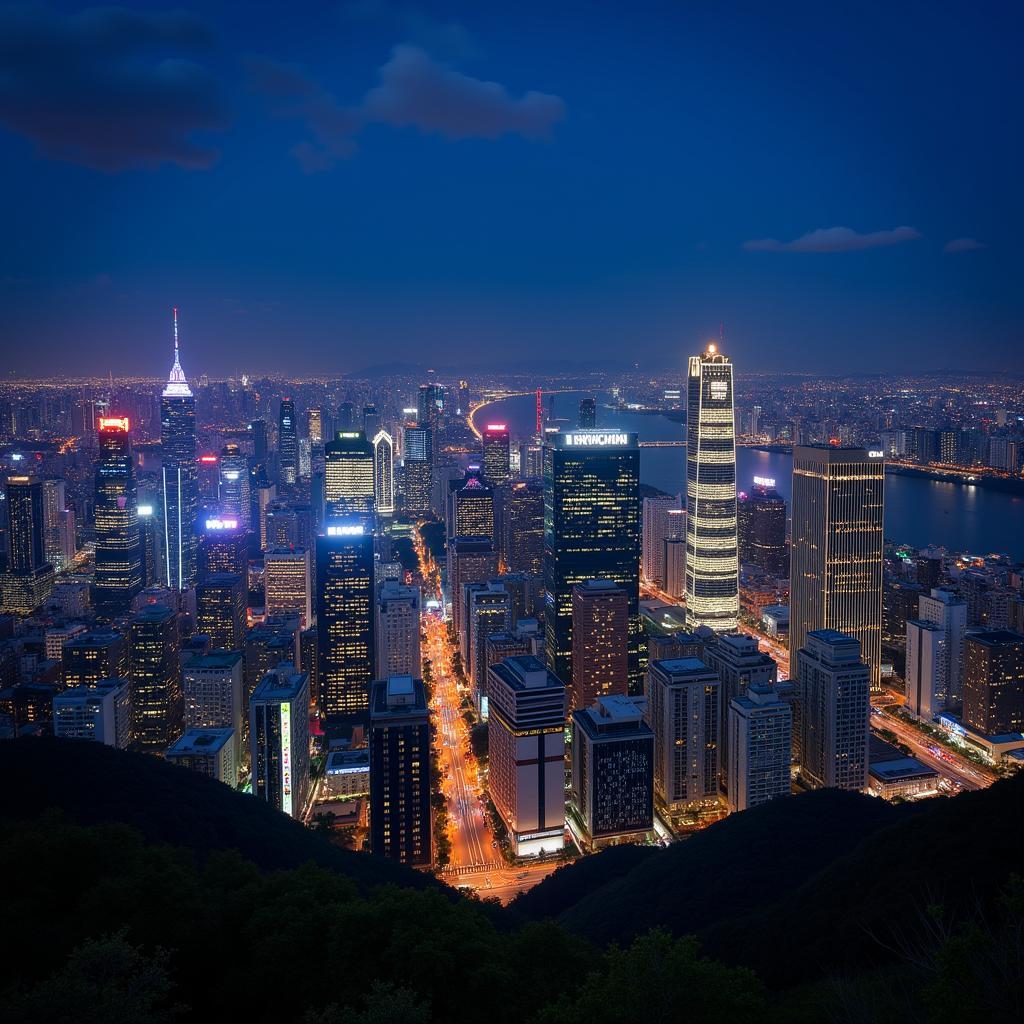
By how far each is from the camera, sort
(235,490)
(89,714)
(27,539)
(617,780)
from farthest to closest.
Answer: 1. (235,490)
2. (27,539)
3. (89,714)
4. (617,780)

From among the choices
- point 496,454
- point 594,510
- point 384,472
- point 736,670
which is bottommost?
point 736,670

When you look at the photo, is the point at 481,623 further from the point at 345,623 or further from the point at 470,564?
the point at 470,564

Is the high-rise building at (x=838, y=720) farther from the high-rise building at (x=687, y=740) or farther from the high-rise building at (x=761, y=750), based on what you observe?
the high-rise building at (x=687, y=740)

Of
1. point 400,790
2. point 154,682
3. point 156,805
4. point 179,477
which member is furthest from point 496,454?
point 156,805

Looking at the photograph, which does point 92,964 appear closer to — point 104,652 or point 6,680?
point 104,652

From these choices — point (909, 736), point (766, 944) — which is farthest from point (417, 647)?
point (766, 944)

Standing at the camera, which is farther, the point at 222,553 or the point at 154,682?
the point at 222,553

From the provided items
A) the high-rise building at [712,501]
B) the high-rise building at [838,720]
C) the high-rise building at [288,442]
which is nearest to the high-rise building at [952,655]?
the high-rise building at [838,720]

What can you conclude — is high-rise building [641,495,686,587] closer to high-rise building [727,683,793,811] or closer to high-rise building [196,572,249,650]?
high-rise building [196,572,249,650]
